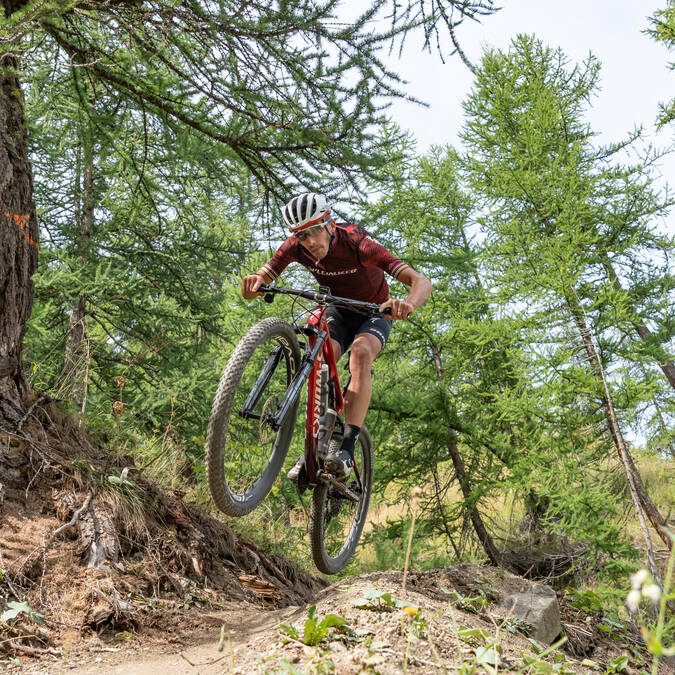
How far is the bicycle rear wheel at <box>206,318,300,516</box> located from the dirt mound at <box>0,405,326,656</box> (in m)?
0.74

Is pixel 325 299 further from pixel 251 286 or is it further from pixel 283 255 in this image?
pixel 283 255

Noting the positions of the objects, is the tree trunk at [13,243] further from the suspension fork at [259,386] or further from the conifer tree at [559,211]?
the conifer tree at [559,211]

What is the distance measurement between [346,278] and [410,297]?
0.65 m

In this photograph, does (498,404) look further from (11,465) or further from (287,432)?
(11,465)

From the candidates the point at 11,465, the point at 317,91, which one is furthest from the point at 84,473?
the point at 317,91

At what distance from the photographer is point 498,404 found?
29.6ft

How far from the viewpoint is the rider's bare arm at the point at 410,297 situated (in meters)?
4.01

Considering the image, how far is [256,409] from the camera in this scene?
152 inches

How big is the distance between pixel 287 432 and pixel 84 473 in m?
1.50

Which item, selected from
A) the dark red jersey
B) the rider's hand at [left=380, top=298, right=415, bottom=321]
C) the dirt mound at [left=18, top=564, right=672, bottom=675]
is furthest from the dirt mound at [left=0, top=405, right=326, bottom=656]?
the rider's hand at [left=380, top=298, right=415, bottom=321]

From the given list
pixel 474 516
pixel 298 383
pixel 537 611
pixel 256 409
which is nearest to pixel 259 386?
pixel 256 409

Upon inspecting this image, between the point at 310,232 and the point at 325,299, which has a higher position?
the point at 310,232

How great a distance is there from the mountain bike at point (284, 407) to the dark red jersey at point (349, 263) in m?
0.30

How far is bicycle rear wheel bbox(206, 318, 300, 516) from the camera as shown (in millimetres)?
3547
